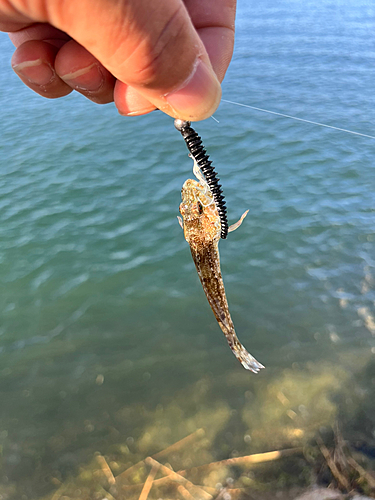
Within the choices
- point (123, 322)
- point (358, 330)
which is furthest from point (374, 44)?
point (123, 322)

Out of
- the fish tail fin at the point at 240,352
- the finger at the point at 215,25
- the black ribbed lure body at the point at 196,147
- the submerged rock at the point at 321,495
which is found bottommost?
the submerged rock at the point at 321,495

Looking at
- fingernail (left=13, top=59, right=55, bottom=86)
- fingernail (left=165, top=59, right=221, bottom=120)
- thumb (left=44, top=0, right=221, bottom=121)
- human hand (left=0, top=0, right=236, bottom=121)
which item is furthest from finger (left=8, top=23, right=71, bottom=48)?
fingernail (left=165, top=59, right=221, bottom=120)

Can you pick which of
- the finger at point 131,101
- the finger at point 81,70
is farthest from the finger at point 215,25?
the finger at point 81,70

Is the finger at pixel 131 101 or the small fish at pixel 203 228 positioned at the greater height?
the finger at pixel 131 101

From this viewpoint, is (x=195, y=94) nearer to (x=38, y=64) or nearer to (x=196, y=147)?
(x=196, y=147)

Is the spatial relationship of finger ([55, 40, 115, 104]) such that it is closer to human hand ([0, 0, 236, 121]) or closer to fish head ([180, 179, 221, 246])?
human hand ([0, 0, 236, 121])

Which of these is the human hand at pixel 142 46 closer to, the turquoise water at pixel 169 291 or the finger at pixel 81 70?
the finger at pixel 81 70

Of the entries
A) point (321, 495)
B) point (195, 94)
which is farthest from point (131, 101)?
point (321, 495)

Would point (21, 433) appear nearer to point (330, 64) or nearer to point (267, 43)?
point (330, 64)
